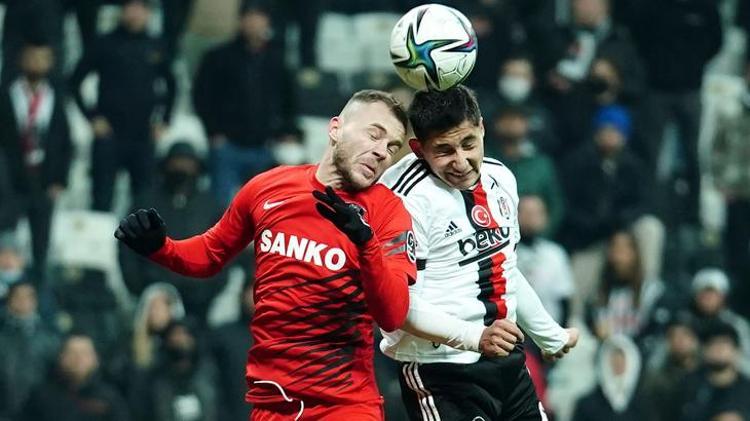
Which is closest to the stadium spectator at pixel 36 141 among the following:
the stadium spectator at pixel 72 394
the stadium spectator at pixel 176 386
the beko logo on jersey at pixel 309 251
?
the stadium spectator at pixel 72 394

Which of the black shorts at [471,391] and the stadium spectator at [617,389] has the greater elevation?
the black shorts at [471,391]

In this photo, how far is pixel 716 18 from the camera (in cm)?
1336

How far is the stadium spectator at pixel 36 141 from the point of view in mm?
11648

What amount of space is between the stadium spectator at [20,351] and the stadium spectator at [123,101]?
1116 millimetres

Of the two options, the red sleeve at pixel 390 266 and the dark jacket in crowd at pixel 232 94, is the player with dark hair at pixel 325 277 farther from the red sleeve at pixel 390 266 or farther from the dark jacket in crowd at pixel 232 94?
the dark jacket in crowd at pixel 232 94

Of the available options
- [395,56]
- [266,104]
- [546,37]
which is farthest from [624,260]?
[395,56]

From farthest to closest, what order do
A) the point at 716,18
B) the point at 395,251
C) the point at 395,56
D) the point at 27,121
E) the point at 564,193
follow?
the point at 716,18, the point at 564,193, the point at 27,121, the point at 395,56, the point at 395,251

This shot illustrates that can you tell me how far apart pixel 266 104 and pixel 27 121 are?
5.95 feet

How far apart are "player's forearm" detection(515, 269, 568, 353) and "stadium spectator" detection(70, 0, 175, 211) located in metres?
5.79

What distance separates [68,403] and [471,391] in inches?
206

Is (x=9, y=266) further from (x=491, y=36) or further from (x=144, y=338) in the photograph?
(x=491, y=36)

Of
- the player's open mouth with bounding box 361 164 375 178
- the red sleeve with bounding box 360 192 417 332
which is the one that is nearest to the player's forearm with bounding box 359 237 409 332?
the red sleeve with bounding box 360 192 417 332

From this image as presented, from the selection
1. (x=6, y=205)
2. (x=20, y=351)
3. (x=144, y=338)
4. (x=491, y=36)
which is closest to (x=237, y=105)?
(x=6, y=205)

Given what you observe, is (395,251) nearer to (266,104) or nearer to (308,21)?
(266,104)
